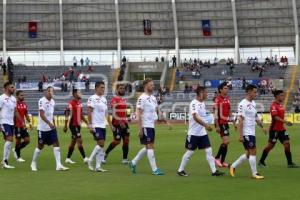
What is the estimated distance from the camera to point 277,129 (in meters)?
19.0

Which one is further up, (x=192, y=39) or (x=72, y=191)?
(x=192, y=39)

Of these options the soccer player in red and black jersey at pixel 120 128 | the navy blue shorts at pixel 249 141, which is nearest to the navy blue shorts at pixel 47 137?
the soccer player in red and black jersey at pixel 120 128

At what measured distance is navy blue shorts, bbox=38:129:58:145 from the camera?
1819 cm

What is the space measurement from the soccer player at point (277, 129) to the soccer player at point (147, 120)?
3.48m

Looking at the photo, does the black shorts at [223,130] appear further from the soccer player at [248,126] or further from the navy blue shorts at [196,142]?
the navy blue shorts at [196,142]

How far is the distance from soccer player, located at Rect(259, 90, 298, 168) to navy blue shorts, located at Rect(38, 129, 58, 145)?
5441 millimetres

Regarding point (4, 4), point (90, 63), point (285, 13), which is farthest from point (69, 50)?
point (285, 13)

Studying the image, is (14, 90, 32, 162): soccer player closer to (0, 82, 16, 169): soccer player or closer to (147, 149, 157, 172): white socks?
(0, 82, 16, 169): soccer player

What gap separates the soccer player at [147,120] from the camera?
16.8 meters

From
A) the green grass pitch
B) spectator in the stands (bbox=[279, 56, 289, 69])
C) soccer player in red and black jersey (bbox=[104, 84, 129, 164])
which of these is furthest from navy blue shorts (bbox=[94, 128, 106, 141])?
spectator in the stands (bbox=[279, 56, 289, 69])

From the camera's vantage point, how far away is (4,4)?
72375 mm

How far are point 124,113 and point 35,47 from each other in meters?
55.6

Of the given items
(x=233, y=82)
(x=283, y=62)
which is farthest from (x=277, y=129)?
(x=283, y=62)

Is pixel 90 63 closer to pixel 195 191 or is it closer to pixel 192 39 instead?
pixel 192 39
